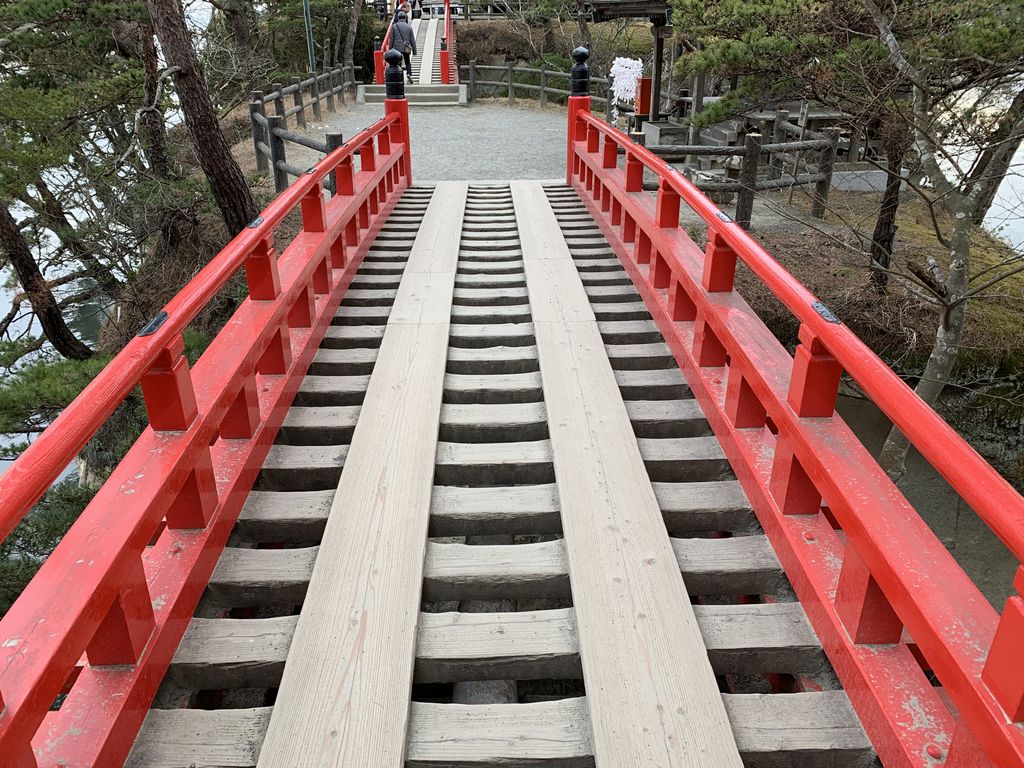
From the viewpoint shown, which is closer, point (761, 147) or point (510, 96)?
point (761, 147)

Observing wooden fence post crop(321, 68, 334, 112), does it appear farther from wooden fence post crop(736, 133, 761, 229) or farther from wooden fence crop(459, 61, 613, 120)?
wooden fence post crop(736, 133, 761, 229)

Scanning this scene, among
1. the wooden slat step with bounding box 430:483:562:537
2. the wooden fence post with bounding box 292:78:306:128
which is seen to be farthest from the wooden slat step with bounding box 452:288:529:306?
the wooden fence post with bounding box 292:78:306:128

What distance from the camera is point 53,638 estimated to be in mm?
1768

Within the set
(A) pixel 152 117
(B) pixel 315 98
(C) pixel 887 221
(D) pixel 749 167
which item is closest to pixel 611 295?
(C) pixel 887 221

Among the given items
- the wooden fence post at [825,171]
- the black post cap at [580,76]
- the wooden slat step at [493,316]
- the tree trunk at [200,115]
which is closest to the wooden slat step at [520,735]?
the wooden slat step at [493,316]

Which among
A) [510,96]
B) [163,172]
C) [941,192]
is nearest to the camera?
[941,192]

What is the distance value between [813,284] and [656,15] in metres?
6.48

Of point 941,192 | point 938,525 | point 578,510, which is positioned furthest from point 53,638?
point 938,525

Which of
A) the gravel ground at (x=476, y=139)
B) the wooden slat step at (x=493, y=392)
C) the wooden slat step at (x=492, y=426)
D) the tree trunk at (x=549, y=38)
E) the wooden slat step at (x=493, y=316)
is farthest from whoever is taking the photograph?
the tree trunk at (x=549, y=38)

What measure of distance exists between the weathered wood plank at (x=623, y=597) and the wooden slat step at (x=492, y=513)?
0.28 feet

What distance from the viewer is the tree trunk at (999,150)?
5635 millimetres

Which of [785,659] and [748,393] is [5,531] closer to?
[785,659]

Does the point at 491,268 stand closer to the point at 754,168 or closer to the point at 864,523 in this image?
the point at 864,523

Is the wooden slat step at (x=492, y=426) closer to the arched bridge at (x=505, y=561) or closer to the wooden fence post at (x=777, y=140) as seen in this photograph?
the arched bridge at (x=505, y=561)
